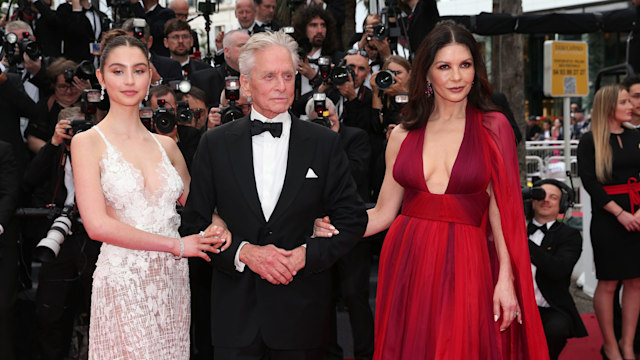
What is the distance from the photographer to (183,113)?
16.4 ft

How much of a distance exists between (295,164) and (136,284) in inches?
36.0

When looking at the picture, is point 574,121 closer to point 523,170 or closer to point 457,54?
point 523,170

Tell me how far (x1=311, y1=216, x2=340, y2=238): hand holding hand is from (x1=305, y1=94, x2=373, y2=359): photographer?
2.21 metres

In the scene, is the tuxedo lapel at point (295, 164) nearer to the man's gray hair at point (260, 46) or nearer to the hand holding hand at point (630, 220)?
the man's gray hair at point (260, 46)

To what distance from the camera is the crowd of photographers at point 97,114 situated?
15.2 feet

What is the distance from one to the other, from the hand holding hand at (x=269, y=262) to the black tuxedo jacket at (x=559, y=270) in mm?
2687

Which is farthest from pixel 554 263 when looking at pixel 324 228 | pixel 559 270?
pixel 324 228

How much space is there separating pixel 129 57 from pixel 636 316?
465 centimetres

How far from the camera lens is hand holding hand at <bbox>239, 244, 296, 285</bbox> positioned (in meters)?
2.74

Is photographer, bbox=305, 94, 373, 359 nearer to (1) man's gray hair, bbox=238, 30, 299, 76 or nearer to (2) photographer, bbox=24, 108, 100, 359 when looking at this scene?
(2) photographer, bbox=24, 108, 100, 359

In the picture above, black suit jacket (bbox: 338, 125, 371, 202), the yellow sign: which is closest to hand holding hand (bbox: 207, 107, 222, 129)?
black suit jacket (bbox: 338, 125, 371, 202)

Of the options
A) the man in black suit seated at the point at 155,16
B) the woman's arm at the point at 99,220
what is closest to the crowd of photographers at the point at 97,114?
the man in black suit seated at the point at 155,16

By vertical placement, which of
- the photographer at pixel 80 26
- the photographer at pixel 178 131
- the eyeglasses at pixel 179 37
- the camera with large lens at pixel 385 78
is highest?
the photographer at pixel 80 26

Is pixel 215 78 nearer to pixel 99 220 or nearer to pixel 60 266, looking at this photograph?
pixel 60 266
